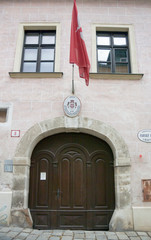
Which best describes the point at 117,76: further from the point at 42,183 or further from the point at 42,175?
the point at 42,183

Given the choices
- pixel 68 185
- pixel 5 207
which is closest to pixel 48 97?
pixel 68 185

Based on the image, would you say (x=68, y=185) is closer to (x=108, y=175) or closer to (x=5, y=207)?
(x=108, y=175)

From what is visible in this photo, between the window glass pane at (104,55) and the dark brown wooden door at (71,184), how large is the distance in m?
2.20

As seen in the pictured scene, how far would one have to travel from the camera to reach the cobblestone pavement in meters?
4.02

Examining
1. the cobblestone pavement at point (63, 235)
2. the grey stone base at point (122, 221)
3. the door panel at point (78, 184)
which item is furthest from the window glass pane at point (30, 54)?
the grey stone base at point (122, 221)

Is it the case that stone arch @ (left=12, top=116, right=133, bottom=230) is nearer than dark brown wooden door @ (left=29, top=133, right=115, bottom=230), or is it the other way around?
stone arch @ (left=12, top=116, right=133, bottom=230)

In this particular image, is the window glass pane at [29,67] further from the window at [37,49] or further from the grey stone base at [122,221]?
the grey stone base at [122,221]

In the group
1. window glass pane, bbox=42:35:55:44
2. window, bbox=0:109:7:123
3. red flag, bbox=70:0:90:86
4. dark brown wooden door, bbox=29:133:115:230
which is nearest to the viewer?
red flag, bbox=70:0:90:86

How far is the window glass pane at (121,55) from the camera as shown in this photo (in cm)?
576

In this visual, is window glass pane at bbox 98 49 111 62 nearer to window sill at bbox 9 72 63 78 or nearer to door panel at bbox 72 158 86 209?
window sill at bbox 9 72 63 78

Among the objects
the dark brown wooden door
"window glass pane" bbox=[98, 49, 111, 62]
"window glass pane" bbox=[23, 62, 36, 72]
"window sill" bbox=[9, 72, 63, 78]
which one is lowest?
the dark brown wooden door

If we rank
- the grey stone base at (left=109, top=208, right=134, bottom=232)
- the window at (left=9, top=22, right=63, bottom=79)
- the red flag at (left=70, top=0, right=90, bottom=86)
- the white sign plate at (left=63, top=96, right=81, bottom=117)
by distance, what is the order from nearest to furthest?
the grey stone base at (left=109, top=208, right=134, bottom=232) → the red flag at (left=70, top=0, right=90, bottom=86) → the white sign plate at (left=63, top=96, right=81, bottom=117) → the window at (left=9, top=22, right=63, bottom=79)

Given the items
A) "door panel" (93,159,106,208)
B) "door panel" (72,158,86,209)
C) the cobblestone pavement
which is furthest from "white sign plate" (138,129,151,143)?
the cobblestone pavement

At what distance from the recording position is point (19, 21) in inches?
232
